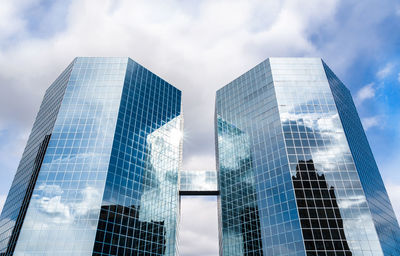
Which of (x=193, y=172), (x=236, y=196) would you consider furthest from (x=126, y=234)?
(x=193, y=172)

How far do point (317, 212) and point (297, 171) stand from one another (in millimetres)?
10091

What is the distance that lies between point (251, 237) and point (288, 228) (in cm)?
1069

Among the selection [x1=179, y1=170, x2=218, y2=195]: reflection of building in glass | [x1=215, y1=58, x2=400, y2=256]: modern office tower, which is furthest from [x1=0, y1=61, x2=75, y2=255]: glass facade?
[x1=215, y1=58, x2=400, y2=256]: modern office tower

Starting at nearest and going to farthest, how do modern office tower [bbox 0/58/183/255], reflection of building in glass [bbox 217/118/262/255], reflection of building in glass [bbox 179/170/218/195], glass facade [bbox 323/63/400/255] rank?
1. modern office tower [bbox 0/58/183/255]
2. glass facade [bbox 323/63/400/255]
3. reflection of building in glass [bbox 217/118/262/255]
4. reflection of building in glass [bbox 179/170/218/195]

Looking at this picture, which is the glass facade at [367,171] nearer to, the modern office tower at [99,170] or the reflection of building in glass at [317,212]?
the reflection of building in glass at [317,212]

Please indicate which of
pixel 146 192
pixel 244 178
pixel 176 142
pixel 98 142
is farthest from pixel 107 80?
pixel 244 178

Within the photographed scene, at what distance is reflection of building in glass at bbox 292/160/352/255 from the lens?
55.9 m

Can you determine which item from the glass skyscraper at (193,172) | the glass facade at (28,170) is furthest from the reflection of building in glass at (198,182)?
the glass facade at (28,170)

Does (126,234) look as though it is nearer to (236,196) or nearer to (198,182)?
(236,196)

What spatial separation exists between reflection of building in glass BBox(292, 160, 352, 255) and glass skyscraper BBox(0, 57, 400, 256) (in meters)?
0.22

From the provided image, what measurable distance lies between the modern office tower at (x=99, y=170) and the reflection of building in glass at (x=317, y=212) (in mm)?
34076

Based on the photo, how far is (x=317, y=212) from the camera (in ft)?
197

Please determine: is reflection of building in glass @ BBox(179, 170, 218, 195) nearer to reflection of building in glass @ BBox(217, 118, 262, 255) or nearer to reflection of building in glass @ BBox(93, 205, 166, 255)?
reflection of building in glass @ BBox(217, 118, 262, 255)

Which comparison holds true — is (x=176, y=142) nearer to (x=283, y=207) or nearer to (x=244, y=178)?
(x=244, y=178)
